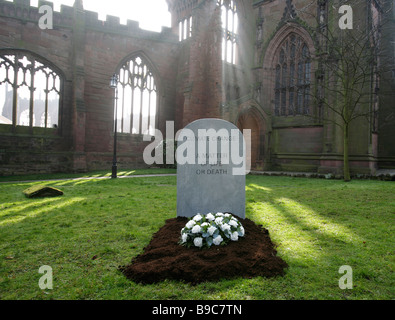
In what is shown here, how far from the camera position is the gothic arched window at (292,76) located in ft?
69.1

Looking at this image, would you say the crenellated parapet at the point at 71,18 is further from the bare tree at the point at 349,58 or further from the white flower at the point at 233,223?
the white flower at the point at 233,223

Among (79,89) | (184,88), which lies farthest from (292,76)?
(79,89)

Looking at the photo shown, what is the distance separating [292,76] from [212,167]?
19.8 meters

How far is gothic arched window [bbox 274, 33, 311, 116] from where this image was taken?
21.1 metres

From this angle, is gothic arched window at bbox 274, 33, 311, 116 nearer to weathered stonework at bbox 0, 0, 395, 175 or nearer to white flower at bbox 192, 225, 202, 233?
weathered stonework at bbox 0, 0, 395, 175

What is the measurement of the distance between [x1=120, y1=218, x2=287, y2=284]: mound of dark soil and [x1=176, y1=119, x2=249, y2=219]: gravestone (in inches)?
47.4

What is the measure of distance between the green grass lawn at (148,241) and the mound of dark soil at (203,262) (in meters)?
0.14

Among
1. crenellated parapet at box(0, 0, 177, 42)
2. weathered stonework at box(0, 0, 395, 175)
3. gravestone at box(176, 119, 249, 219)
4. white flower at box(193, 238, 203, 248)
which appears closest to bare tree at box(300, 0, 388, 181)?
weathered stonework at box(0, 0, 395, 175)

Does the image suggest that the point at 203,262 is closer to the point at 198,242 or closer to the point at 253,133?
the point at 198,242

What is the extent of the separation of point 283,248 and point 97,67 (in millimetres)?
20738

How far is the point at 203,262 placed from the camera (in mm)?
3359
